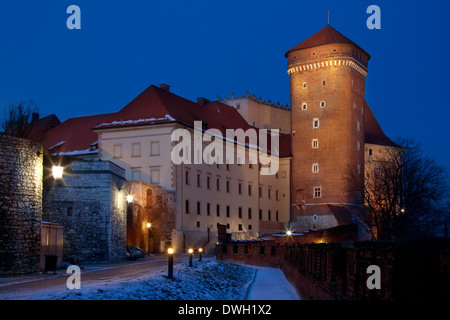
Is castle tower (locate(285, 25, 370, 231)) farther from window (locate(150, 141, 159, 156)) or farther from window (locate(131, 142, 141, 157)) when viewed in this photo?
window (locate(131, 142, 141, 157))

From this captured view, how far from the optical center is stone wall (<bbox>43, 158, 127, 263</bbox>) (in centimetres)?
3166

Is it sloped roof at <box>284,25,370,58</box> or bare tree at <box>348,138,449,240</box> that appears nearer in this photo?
bare tree at <box>348,138,449,240</box>

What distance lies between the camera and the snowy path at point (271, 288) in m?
19.4

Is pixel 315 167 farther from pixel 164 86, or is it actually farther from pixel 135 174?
pixel 135 174

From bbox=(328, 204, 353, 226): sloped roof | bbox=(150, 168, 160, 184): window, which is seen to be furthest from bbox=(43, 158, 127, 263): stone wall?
bbox=(328, 204, 353, 226): sloped roof

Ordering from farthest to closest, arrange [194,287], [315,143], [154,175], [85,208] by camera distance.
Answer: [315,143]
[154,175]
[85,208]
[194,287]

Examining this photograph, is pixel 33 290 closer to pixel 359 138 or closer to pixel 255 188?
pixel 255 188

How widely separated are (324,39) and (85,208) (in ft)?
145

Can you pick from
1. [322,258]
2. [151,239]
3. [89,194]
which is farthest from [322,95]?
[322,258]

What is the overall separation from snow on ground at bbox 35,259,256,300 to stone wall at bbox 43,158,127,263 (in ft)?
23.4

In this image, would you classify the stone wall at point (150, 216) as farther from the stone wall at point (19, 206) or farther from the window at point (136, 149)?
the stone wall at point (19, 206)

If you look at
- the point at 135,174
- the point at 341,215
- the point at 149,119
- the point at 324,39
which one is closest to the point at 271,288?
the point at 135,174

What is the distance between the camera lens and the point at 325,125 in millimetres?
68750

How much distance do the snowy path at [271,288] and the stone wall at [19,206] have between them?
749 centimetres
